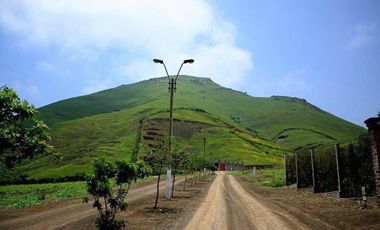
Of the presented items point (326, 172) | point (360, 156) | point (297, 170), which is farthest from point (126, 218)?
point (297, 170)

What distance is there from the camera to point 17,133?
922 centimetres

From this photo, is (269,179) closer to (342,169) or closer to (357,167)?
(342,169)

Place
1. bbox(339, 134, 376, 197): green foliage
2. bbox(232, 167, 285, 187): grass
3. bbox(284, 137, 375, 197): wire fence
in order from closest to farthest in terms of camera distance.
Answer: bbox(339, 134, 376, 197): green foliage, bbox(284, 137, 375, 197): wire fence, bbox(232, 167, 285, 187): grass

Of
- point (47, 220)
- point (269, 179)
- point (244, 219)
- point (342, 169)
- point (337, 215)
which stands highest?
point (342, 169)

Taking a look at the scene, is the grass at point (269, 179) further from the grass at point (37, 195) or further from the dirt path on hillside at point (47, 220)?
the dirt path on hillside at point (47, 220)

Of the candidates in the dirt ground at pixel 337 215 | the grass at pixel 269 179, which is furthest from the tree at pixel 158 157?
the grass at pixel 269 179

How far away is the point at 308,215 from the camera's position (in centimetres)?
1862

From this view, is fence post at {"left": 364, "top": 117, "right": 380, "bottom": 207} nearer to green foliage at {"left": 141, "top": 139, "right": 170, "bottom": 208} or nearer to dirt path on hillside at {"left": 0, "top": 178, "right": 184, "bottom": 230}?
green foliage at {"left": 141, "top": 139, "right": 170, "bottom": 208}

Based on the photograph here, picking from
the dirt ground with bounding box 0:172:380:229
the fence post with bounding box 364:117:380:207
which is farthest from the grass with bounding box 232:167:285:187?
the fence post with bounding box 364:117:380:207

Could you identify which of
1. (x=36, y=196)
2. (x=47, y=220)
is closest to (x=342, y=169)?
(x=47, y=220)

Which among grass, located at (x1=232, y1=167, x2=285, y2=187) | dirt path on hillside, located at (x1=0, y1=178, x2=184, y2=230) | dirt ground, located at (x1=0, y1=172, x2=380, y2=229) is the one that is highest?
grass, located at (x1=232, y1=167, x2=285, y2=187)

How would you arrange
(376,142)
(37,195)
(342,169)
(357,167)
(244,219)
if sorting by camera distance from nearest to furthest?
(244,219)
(376,142)
(357,167)
(342,169)
(37,195)

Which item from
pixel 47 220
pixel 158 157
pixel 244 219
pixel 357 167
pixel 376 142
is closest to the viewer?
pixel 244 219

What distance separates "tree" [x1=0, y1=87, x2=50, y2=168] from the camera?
8773mm
